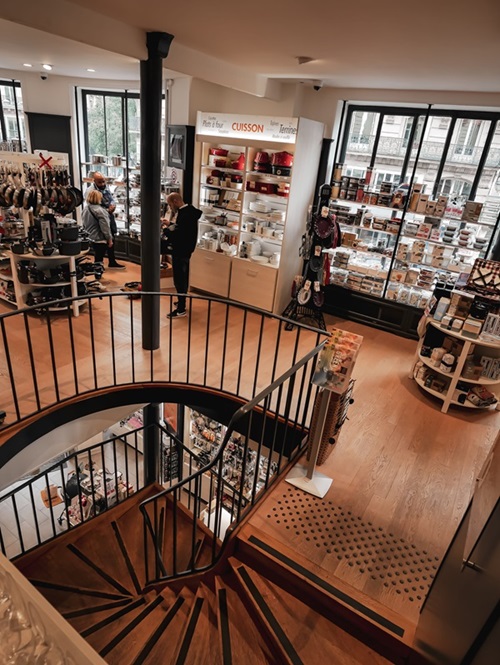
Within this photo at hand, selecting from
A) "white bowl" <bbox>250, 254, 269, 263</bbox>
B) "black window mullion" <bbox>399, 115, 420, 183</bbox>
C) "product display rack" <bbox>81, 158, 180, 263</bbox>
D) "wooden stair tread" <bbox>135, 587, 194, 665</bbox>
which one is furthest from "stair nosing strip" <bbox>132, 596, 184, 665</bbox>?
"product display rack" <bbox>81, 158, 180, 263</bbox>

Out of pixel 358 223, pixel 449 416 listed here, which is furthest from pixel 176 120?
pixel 449 416

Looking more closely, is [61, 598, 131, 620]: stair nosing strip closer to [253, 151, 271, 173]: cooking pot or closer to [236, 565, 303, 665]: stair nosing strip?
[236, 565, 303, 665]: stair nosing strip

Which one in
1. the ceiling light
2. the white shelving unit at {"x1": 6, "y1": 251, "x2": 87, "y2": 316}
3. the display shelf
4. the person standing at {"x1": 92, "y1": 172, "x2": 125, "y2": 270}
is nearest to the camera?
the ceiling light

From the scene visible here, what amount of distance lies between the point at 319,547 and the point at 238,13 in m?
3.61

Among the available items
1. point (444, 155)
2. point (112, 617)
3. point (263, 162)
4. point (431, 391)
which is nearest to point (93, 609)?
point (112, 617)

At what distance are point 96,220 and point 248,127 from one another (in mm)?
3015

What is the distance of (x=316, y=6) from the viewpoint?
8.45 ft

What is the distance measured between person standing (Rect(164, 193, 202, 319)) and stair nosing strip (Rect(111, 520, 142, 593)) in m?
2.50

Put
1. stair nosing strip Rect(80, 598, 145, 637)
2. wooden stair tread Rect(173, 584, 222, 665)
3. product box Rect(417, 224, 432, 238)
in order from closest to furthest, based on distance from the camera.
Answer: wooden stair tread Rect(173, 584, 222, 665) < stair nosing strip Rect(80, 598, 145, 637) < product box Rect(417, 224, 432, 238)

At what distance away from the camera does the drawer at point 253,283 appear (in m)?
6.11

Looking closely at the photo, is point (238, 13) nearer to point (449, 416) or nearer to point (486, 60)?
point (486, 60)

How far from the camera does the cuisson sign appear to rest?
17.6 ft

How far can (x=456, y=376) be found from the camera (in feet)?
13.8

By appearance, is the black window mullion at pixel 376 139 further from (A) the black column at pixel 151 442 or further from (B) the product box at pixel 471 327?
(A) the black column at pixel 151 442
